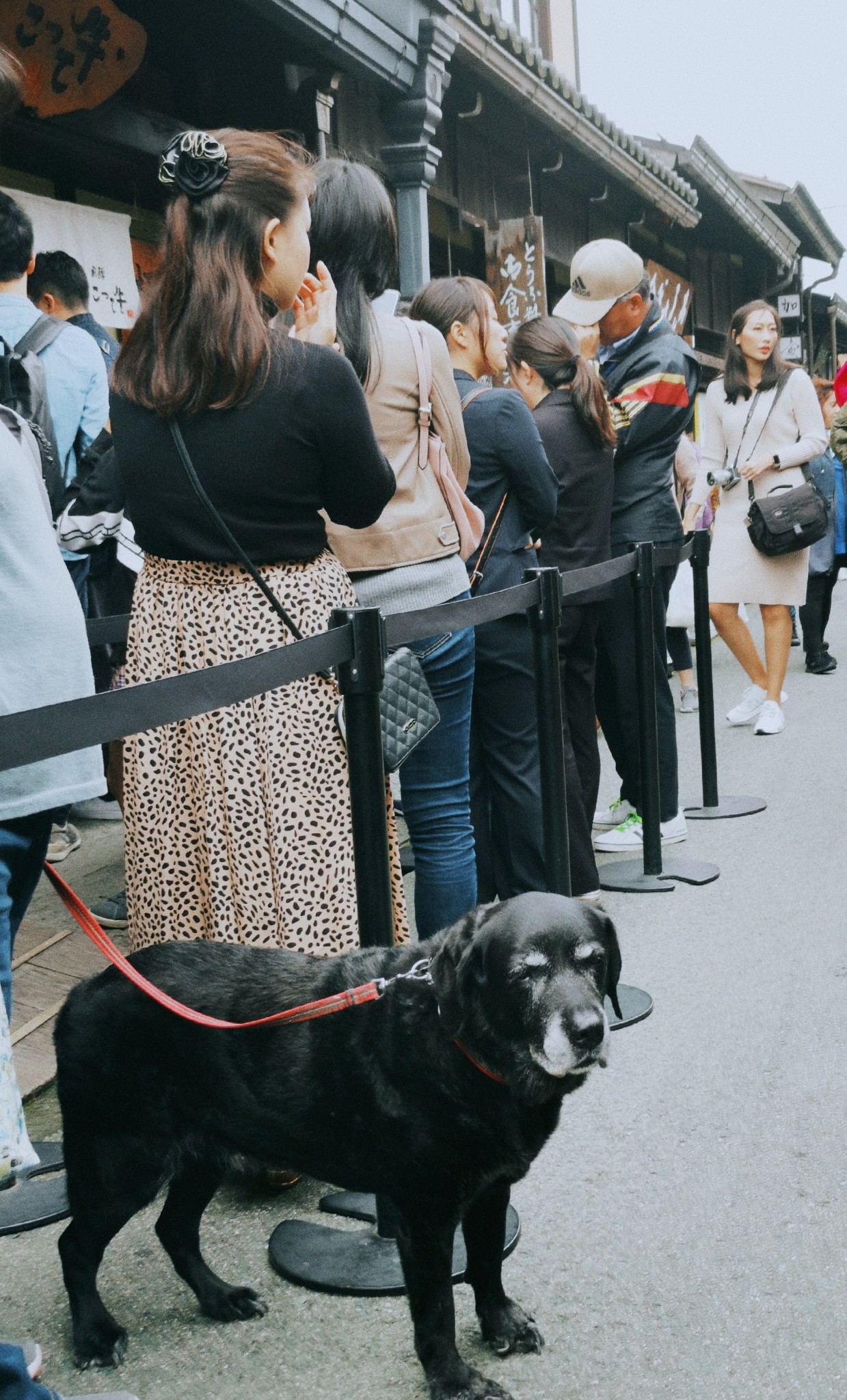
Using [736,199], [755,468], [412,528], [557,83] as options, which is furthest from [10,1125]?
[736,199]

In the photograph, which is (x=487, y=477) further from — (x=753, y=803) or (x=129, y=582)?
(x=753, y=803)

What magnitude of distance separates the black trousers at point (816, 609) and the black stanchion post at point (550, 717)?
614cm

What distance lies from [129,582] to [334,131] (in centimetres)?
331

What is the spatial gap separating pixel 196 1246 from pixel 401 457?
1.81 metres

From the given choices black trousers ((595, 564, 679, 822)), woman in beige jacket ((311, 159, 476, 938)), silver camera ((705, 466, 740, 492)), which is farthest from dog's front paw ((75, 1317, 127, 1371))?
silver camera ((705, 466, 740, 492))

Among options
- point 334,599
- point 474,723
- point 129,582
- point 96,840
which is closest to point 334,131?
point 129,582

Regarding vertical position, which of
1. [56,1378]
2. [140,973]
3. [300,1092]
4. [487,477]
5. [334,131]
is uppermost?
[334,131]

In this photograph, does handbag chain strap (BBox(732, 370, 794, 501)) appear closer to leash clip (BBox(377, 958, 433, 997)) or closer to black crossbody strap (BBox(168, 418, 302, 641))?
black crossbody strap (BBox(168, 418, 302, 641))

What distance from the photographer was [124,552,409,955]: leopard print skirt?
9.17 ft

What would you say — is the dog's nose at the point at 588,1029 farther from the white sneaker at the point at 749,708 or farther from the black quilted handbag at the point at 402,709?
the white sneaker at the point at 749,708

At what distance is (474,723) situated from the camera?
421 centimetres

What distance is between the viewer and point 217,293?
264 centimetres

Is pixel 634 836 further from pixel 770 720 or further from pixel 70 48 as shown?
pixel 70 48

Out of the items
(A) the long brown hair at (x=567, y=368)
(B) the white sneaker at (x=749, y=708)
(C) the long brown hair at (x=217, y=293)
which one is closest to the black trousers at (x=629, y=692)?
(A) the long brown hair at (x=567, y=368)
